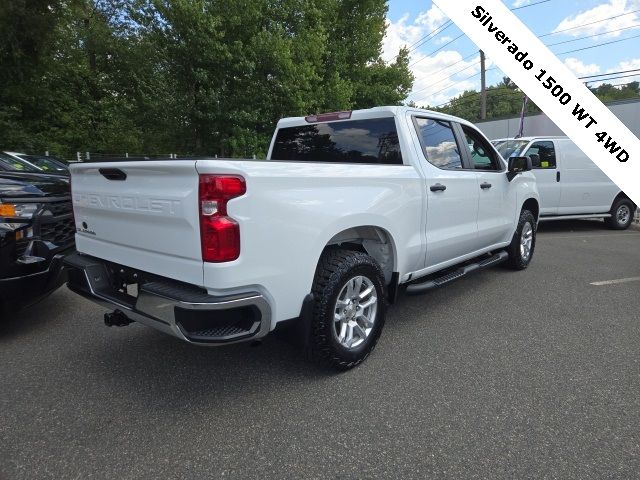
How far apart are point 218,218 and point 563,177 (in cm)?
819

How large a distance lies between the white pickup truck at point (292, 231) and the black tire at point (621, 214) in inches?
267

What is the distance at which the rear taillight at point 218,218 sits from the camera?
207cm

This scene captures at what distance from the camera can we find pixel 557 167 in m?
8.18

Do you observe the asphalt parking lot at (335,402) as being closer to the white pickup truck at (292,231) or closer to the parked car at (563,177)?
the white pickup truck at (292,231)

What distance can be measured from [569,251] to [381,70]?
17.7 metres

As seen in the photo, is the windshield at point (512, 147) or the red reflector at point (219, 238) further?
the windshield at point (512, 147)

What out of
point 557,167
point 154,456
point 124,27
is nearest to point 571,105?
point 557,167

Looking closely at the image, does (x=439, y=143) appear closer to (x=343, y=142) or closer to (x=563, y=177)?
(x=343, y=142)

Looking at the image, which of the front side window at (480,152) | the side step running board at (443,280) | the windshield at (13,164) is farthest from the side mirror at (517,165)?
the windshield at (13,164)

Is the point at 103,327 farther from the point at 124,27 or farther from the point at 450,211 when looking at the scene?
the point at 124,27

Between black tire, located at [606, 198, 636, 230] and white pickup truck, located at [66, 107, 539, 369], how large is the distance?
6792 mm

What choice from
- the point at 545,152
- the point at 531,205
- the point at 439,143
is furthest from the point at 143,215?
the point at 545,152

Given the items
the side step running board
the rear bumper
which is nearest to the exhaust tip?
the rear bumper

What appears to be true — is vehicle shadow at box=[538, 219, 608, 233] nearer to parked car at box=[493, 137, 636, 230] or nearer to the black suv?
parked car at box=[493, 137, 636, 230]
